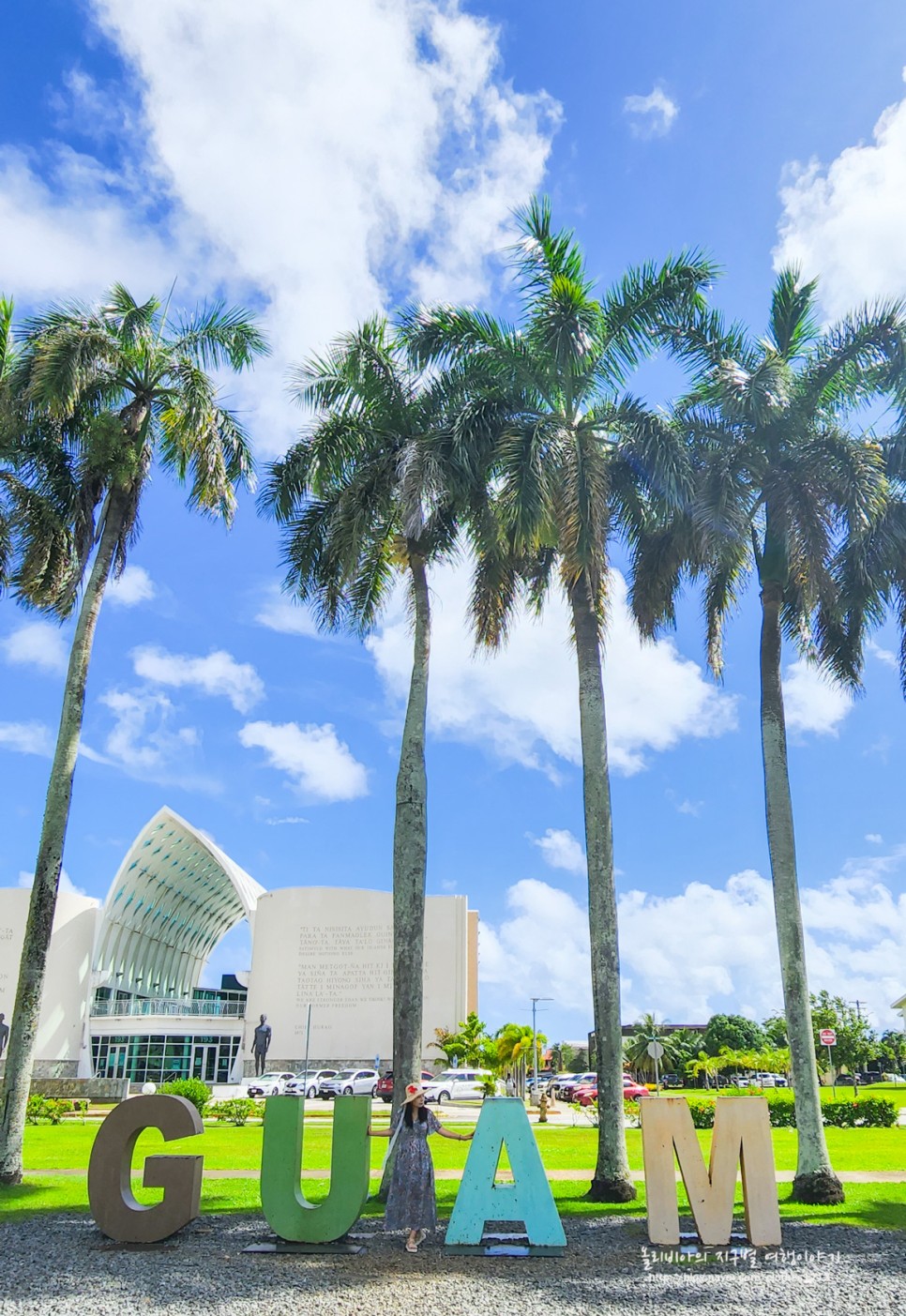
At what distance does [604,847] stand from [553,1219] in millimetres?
5878

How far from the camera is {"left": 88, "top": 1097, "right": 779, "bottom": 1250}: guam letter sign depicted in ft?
34.0

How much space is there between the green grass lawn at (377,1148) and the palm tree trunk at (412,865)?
510cm

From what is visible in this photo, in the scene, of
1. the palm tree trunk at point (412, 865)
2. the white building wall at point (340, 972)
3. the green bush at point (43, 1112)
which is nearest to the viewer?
the palm tree trunk at point (412, 865)

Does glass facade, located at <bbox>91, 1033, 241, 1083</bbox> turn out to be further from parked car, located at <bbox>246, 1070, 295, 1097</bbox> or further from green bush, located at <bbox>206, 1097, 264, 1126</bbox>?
green bush, located at <bbox>206, 1097, 264, 1126</bbox>

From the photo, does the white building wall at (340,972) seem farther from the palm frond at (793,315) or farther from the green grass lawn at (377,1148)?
the palm frond at (793,315)

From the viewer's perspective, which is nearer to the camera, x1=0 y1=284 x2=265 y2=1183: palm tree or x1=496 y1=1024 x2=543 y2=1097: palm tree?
x1=0 y1=284 x2=265 y2=1183: palm tree

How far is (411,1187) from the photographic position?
10.9 m

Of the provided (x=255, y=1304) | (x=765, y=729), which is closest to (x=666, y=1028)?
(x=765, y=729)

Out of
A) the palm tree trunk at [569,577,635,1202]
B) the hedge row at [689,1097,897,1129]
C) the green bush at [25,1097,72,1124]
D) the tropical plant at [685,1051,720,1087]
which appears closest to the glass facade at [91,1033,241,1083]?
the green bush at [25,1097,72,1124]

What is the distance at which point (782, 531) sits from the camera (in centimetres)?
1606

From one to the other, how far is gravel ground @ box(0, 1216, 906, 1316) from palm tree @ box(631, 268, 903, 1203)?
4.57 meters

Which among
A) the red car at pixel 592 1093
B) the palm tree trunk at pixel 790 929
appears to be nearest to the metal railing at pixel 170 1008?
the red car at pixel 592 1093

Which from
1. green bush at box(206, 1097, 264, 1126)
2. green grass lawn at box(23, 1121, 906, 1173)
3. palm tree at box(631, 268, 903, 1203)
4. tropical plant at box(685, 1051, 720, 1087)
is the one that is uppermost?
palm tree at box(631, 268, 903, 1203)

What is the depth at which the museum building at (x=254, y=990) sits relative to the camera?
55312 mm
